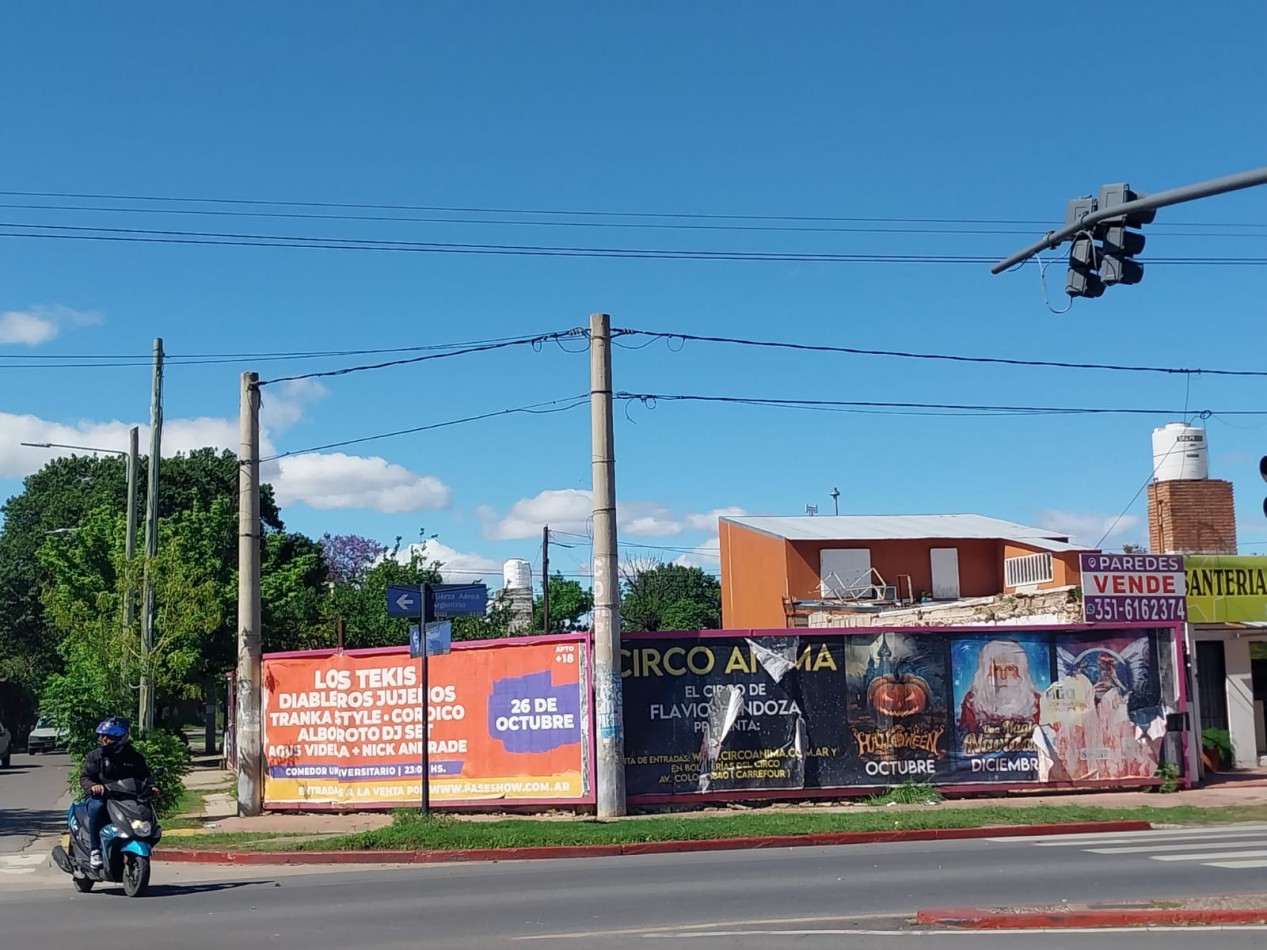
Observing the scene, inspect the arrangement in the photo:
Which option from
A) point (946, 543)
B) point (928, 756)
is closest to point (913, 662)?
point (928, 756)

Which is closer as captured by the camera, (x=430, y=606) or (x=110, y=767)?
(x=110, y=767)

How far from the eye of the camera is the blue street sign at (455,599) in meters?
18.7

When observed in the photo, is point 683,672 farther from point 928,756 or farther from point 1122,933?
point 1122,933

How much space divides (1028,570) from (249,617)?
78.8 feet

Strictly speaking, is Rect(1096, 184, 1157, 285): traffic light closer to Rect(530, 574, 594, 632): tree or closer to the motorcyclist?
the motorcyclist

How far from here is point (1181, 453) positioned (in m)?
30.3

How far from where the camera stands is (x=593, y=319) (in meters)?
20.4

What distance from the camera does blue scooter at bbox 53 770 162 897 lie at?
13.0 m

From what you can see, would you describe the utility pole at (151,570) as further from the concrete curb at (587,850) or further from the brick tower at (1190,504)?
the brick tower at (1190,504)

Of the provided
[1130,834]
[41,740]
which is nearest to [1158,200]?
[1130,834]

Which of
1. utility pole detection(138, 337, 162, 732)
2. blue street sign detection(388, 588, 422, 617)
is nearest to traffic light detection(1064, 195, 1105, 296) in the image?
blue street sign detection(388, 588, 422, 617)

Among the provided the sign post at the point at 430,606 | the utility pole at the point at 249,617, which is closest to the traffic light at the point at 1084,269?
the sign post at the point at 430,606

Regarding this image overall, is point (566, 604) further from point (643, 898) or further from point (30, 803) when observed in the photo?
point (643, 898)

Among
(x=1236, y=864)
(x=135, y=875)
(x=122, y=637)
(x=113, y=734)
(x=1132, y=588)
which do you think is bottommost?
(x=1236, y=864)
